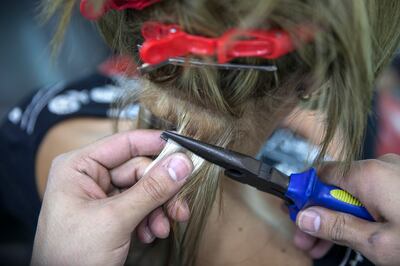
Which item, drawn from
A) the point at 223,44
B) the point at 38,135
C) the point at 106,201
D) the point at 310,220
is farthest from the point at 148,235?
the point at 38,135

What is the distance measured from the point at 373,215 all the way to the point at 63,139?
651 mm

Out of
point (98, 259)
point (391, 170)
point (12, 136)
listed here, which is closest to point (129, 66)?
point (98, 259)

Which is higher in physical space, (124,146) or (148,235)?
(124,146)

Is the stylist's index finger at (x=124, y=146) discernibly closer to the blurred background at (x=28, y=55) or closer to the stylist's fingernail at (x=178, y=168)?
the stylist's fingernail at (x=178, y=168)

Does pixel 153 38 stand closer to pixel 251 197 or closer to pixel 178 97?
pixel 178 97

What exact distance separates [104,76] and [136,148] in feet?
→ 1.90

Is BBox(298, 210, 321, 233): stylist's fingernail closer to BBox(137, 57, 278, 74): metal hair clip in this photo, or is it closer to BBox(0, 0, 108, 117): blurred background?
BBox(137, 57, 278, 74): metal hair clip

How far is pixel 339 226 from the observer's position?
665 mm

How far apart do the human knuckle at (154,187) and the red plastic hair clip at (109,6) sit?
0.20 m

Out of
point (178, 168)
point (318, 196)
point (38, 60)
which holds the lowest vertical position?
point (38, 60)

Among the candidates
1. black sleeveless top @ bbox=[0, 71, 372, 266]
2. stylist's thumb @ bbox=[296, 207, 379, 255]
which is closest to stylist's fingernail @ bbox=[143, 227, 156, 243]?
stylist's thumb @ bbox=[296, 207, 379, 255]

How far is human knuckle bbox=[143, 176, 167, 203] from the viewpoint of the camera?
0.59 meters

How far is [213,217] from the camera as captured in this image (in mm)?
802

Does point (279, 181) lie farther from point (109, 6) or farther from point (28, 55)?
point (28, 55)
